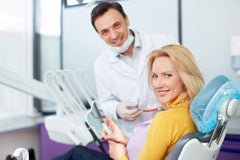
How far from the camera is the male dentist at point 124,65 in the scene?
4.72 feet

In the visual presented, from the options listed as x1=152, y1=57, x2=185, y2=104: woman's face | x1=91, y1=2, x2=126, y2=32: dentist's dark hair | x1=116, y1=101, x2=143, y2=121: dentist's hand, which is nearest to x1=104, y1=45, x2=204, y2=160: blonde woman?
x1=152, y1=57, x2=185, y2=104: woman's face

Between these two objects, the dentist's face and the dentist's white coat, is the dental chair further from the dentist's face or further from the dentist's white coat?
the dentist's face

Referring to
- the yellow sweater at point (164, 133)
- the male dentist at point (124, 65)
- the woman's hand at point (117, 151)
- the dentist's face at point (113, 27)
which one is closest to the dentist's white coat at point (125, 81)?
the male dentist at point (124, 65)

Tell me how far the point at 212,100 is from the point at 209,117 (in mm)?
62

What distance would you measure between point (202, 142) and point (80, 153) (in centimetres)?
68

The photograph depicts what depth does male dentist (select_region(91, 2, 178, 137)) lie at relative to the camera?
144 cm

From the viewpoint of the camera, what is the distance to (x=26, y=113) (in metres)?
2.12

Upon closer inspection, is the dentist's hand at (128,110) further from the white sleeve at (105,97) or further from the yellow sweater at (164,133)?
the yellow sweater at (164,133)

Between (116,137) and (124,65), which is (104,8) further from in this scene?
(116,137)

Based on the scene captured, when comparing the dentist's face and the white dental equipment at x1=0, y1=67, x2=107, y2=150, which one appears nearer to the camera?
the dentist's face

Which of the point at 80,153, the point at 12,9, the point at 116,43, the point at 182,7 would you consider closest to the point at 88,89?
the point at 116,43

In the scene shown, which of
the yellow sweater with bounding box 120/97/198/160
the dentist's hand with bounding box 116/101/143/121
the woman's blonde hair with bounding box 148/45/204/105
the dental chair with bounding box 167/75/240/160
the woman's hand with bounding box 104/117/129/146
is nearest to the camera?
the dental chair with bounding box 167/75/240/160

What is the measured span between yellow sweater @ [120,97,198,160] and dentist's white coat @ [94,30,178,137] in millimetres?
486

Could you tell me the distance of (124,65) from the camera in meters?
1.50
